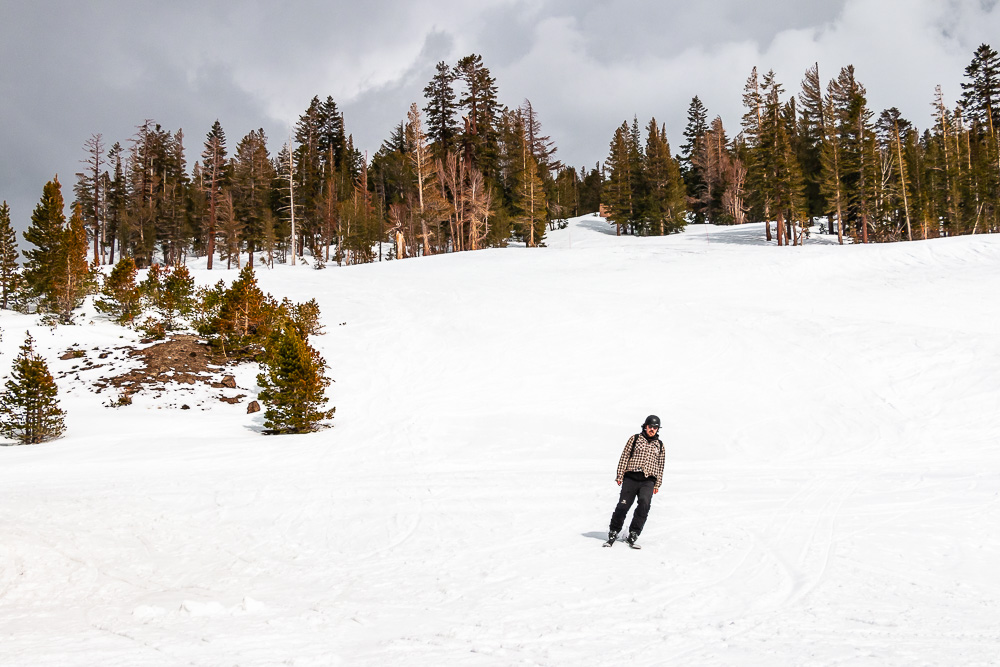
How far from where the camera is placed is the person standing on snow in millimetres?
7938

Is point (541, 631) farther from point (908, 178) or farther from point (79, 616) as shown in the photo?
point (908, 178)

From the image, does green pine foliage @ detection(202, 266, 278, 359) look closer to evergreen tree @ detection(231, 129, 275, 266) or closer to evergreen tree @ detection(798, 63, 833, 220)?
evergreen tree @ detection(231, 129, 275, 266)

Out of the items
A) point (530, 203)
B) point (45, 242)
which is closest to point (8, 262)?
point (45, 242)

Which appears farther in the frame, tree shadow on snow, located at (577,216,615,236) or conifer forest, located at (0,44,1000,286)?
tree shadow on snow, located at (577,216,615,236)

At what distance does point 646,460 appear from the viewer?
805 cm

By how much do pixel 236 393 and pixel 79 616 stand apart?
16.6 m

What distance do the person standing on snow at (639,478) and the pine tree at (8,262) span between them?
3243 cm

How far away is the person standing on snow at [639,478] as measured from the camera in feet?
26.0

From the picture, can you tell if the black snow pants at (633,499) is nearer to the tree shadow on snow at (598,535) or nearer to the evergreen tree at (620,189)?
the tree shadow on snow at (598,535)

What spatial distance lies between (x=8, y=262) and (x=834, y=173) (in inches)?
2279

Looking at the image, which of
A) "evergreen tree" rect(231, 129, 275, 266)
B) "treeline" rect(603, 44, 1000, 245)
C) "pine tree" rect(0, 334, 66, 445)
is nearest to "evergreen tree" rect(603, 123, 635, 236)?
"treeline" rect(603, 44, 1000, 245)

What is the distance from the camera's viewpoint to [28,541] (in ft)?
27.0

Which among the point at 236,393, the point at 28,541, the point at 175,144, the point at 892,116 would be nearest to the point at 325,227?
the point at 175,144

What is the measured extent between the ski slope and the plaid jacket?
1.02 m
